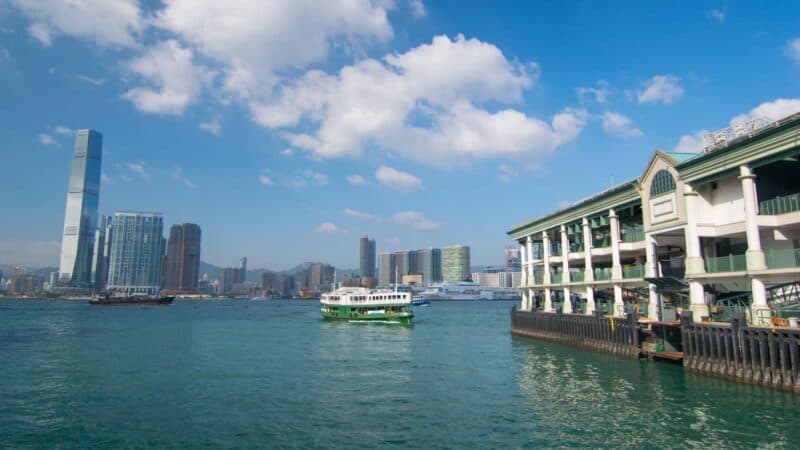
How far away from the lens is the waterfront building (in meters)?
28.3

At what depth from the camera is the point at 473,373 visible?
117 feet

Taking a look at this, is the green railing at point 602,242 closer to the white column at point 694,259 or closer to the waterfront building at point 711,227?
the waterfront building at point 711,227

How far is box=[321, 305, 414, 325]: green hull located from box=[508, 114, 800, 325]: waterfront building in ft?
133

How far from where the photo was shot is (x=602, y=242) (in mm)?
51969

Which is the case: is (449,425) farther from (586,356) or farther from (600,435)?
(586,356)

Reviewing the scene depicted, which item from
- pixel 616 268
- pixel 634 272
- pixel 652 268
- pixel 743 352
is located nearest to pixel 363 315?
pixel 616 268

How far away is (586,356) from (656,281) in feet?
28.2

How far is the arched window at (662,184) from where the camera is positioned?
36.1m

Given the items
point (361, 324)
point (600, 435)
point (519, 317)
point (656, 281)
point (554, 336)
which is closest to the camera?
point (600, 435)

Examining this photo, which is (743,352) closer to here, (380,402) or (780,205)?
(780,205)

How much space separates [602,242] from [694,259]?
61.7 feet

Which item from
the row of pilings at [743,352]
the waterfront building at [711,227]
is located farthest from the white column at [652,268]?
the row of pilings at [743,352]

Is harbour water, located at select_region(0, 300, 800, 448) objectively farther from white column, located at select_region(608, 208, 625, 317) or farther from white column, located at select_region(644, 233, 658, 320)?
white column, located at select_region(644, 233, 658, 320)

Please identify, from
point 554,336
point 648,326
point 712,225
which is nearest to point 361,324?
point 554,336
